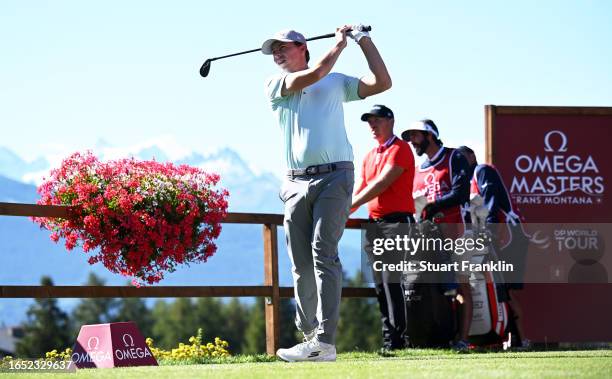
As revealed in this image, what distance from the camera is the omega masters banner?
12219mm

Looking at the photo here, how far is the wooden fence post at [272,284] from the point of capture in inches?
396

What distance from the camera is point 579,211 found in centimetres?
1239

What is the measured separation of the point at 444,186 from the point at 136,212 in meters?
2.61

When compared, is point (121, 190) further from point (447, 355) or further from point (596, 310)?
point (596, 310)

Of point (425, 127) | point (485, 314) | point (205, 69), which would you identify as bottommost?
point (485, 314)

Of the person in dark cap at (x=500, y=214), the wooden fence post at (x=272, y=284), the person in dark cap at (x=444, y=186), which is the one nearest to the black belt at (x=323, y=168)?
the wooden fence post at (x=272, y=284)

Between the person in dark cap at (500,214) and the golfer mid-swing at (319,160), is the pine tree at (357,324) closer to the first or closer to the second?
the person in dark cap at (500,214)

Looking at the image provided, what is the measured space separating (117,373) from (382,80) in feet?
7.56

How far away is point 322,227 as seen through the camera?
7695 mm

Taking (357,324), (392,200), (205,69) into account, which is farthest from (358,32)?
(357,324)

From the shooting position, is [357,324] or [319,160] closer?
[319,160]

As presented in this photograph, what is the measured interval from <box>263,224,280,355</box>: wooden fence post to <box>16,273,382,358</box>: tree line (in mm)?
76880

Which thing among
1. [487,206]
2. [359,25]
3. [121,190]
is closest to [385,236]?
[487,206]

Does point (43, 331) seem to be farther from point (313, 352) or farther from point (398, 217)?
Answer: point (313, 352)
